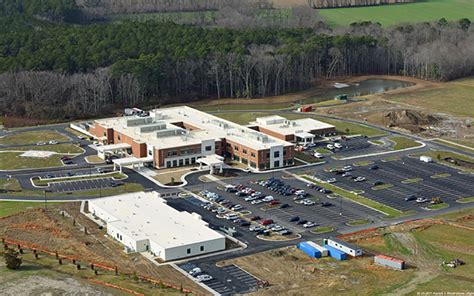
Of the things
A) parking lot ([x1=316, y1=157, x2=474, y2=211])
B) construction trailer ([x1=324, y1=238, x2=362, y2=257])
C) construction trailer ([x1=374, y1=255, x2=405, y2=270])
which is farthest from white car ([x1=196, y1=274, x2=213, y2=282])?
parking lot ([x1=316, y1=157, x2=474, y2=211])

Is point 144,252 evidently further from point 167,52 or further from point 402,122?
point 167,52

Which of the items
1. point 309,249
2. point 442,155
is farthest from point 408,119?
point 309,249

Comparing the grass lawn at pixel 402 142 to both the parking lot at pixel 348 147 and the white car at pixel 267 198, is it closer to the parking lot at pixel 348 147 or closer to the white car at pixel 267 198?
the parking lot at pixel 348 147

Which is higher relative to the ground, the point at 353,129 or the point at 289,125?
the point at 289,125

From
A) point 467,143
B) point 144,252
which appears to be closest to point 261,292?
point 144,252

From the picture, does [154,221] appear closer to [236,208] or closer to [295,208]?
[236,208]
